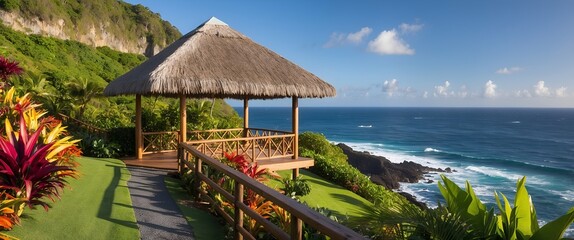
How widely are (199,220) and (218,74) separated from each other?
3.93 meters

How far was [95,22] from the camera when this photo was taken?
41.8 metres

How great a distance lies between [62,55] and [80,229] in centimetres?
3095

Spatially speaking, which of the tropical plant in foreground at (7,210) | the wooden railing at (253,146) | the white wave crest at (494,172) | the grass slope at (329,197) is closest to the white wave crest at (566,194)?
the white wave crest at (494,172)

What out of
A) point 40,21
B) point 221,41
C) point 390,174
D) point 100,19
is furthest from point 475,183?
point 100,19

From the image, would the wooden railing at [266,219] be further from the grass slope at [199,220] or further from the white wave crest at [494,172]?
the white wave crest at [494,172]

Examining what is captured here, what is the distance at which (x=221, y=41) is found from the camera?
374 inches

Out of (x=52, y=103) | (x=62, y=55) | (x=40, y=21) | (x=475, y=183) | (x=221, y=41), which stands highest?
(x=40, y=21)

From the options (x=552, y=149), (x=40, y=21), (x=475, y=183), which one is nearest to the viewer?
(x=475, y=183)

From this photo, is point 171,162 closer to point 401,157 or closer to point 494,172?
point 494,172

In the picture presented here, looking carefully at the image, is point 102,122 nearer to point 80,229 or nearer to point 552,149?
point 80,229

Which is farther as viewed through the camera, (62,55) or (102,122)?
(62,55)

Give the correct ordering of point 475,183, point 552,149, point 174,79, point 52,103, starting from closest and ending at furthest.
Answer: point 174,79, point 52,103, point 475,183, point 552,149

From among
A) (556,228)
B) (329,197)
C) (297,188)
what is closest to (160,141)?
(297,188)

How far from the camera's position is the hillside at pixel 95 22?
31.3 meters
